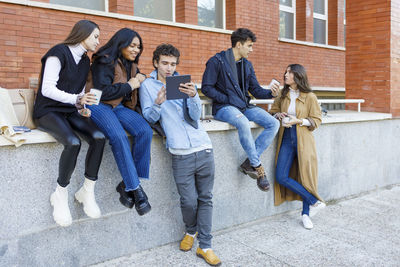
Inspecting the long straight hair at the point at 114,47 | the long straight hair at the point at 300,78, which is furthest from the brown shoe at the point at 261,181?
the long straight hair at the point at 114,47

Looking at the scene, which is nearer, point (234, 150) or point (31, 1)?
point (234, 150)

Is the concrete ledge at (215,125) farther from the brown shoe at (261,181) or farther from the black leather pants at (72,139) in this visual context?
the brown shoe at (261,181)

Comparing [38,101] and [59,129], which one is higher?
[38,101]

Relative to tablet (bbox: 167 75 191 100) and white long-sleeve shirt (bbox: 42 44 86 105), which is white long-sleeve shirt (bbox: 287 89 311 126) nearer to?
tablet (bbox: 167 75 191 100)

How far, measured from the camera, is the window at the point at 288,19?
11.0 m

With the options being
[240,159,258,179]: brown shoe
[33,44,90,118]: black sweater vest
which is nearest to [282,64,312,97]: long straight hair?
[240,159,258,179]: brown shoe

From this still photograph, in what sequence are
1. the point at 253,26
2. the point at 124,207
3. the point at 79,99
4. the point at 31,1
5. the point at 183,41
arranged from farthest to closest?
the point at 253,26 → the point at 183,41 → the point at 31,1 → the point at 124,207 → the point at 79,99

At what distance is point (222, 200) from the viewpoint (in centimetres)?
466

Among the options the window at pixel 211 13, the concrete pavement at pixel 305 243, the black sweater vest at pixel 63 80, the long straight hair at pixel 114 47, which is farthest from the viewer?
the window at pixel 211 13

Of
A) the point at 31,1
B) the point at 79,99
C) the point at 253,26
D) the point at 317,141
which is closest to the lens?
the point at 79,99

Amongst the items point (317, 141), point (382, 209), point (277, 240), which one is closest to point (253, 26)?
point (317, 141)

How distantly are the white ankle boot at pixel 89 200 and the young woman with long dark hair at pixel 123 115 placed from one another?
0.78ft

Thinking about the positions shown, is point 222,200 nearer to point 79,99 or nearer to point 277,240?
point 277,240

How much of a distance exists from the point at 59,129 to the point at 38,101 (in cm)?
36
